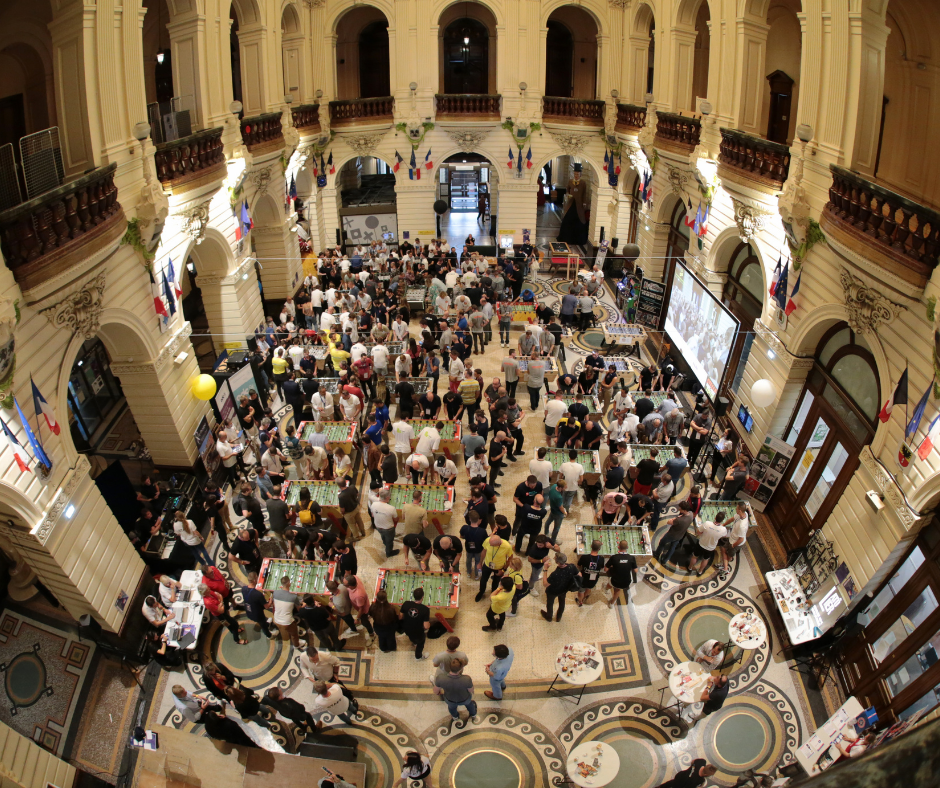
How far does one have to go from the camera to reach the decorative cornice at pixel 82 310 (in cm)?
825

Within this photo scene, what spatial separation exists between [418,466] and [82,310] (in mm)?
5500

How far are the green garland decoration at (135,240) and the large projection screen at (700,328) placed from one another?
34.4 ft

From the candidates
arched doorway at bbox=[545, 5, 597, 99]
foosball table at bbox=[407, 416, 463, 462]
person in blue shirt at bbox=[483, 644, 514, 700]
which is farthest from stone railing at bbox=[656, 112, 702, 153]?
person in blue shirt at bbox=[483, 644, 514, 700]

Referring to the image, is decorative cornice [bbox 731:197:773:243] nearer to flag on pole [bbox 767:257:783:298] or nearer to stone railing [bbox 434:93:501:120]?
flag on pole [bbox 767:257:783:298]

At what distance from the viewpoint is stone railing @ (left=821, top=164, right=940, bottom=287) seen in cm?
698

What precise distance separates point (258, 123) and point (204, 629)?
11.4 metres

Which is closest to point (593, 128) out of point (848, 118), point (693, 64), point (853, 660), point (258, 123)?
point (693, 64)

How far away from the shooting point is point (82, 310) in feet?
28.7

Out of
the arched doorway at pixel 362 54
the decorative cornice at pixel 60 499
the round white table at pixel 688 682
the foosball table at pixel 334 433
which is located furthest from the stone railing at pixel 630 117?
the decorative cornice at pixel 60 499

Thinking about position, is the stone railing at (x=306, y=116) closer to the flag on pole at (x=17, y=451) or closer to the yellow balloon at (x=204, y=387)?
the yellow balloon at (x=204, y=387)

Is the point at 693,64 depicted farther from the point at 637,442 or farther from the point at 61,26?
the point at 61,26

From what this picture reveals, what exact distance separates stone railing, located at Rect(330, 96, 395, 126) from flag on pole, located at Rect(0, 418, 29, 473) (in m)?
16.4

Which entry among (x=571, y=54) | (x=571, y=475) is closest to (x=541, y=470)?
(x=571, y=475)

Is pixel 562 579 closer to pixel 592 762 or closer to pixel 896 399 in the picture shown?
pixel 592 762
